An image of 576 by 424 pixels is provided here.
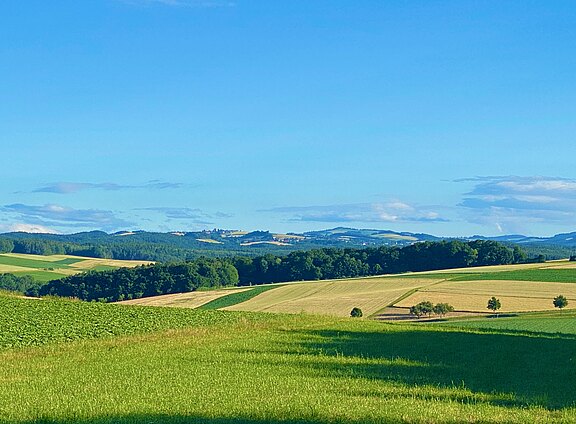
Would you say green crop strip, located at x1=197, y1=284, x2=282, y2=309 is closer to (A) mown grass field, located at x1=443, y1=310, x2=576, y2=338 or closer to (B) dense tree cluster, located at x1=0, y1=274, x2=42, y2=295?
(A) mown grass field, located at x1=443, y1=310, x2=576, y2=338

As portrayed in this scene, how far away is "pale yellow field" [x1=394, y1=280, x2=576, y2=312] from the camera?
240ft

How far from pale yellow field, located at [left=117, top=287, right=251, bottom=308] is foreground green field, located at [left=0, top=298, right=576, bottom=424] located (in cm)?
3908

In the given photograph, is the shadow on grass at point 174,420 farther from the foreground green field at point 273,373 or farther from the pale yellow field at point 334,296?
the pale yellow field at point 334,296

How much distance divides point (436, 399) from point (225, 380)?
22.5 ft

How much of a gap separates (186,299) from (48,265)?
256ft

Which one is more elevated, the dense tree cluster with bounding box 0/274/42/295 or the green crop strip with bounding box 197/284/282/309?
the dense tree cluster with bounding box 0/274/42/295

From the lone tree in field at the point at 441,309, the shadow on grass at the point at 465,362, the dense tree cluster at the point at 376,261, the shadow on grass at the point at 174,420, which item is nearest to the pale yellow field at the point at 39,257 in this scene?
the dense tree cluster at the point at 376,261

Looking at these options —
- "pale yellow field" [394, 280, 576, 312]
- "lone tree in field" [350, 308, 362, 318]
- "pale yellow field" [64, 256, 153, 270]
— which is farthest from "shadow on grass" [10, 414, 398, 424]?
"pale yellow field" [64, 256, 153, 270]

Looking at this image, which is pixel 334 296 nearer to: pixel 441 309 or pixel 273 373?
pixel 441 309

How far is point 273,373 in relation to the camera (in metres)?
25.5

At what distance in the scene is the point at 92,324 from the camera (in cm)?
3969

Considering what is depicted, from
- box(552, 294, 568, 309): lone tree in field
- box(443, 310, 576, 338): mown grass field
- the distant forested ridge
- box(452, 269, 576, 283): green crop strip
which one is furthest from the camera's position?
the distant forested ridge

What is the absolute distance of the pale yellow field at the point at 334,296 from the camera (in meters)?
76.3

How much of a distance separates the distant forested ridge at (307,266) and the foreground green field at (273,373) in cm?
5900
